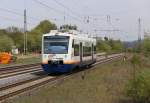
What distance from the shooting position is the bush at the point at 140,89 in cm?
1452

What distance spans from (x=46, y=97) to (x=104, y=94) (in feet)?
7.51

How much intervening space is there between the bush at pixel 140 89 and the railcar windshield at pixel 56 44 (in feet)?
51.5

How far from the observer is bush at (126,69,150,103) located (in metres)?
14.5

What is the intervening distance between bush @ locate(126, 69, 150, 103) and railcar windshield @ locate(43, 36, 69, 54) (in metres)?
15.7

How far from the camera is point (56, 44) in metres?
31.2

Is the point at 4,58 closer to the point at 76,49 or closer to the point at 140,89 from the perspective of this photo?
the point at 76,49

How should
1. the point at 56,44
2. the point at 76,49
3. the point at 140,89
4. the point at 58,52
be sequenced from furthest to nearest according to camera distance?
1. the point at 76,49
2. the point at 56,44
3. the point at 58,52
4. the point at 140,89

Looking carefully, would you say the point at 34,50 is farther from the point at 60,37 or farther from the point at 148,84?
the point at 148,84

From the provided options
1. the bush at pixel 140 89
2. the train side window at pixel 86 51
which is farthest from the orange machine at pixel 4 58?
the bush at pixel 140 89

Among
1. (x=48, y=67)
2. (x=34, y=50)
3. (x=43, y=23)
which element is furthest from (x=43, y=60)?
(x=43, y=23)

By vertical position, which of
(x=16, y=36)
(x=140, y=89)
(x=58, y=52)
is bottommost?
(x=140, y=89)

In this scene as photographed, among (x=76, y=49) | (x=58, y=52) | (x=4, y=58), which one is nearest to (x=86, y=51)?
(x=76, y=49)

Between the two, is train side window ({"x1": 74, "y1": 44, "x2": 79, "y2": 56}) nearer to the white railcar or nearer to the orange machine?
the white railcar

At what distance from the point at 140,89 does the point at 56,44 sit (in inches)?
669
